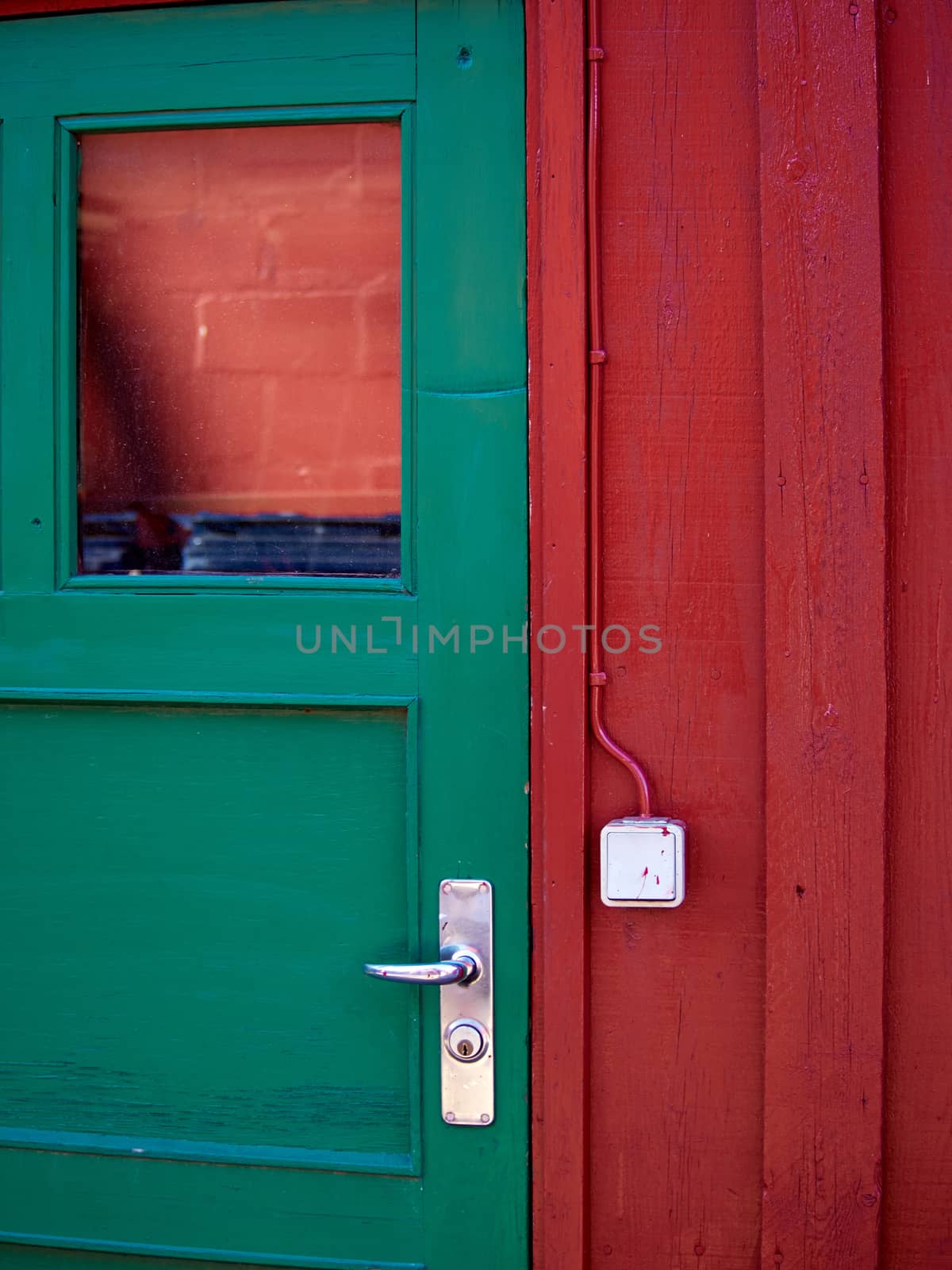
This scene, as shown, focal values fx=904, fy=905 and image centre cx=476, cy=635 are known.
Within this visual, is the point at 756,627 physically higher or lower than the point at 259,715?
higher

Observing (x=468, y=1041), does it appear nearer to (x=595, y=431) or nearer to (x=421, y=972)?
(x=421, y=972)

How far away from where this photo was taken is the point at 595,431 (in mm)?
1267

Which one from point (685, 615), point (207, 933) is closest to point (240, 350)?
point (685, 615)

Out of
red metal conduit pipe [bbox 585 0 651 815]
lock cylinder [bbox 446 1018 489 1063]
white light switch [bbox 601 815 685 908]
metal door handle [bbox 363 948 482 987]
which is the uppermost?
red metal conduit pipe [bbox 585 0 651 815]

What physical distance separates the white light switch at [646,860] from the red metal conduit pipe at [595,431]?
4 cm

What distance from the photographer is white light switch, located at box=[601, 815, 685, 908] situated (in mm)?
1238

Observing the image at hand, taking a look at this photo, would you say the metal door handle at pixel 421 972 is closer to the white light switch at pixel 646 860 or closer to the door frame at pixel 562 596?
the door frame at pixel 562 596

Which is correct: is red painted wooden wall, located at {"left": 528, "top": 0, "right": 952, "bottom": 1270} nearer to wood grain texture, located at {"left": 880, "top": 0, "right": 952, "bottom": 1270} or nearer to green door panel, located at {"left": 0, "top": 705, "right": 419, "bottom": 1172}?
wood grain texture, located at {"left": 880, "top": 0, "right": 952, "bottom": 1270}

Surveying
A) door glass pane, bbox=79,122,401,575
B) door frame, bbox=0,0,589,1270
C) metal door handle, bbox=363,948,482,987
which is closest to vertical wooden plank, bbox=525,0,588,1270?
door frame, bbox=0,0,589,1270

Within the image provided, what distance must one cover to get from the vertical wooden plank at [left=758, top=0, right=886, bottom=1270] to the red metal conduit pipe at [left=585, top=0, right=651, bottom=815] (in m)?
0.22

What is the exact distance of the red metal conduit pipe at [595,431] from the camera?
1.25 meters

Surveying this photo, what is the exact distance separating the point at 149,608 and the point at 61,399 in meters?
0.36

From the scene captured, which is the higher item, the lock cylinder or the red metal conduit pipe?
the red metal conduit pipe

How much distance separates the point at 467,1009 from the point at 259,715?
53 centimetres
